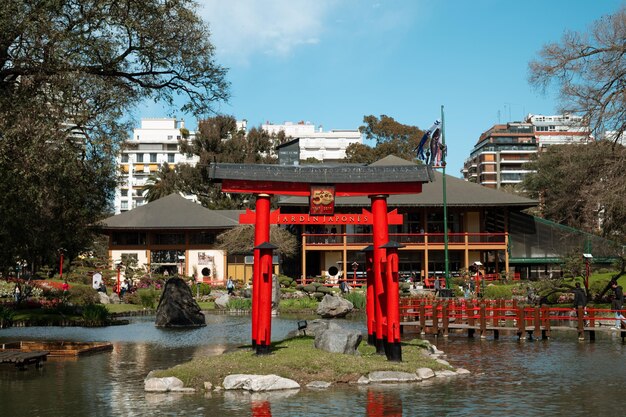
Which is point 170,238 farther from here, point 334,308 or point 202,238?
point 334,308

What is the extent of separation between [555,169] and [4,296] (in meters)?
55.4

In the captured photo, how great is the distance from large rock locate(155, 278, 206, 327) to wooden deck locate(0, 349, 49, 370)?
1296 cm

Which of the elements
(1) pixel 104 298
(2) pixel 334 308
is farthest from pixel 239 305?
(1) pixel 104 298

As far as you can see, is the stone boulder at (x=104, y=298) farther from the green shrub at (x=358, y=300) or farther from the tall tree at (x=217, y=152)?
the tall tree at (x=217, y=152)

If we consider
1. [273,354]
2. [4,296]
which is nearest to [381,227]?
[273,354]

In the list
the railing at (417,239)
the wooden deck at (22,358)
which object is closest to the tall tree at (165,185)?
the railing at (417,239)

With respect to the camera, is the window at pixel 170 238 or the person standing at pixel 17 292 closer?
the person standing at pixel 17 292

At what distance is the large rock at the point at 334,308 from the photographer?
3806cm

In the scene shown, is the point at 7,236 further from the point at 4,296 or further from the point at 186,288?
the point at 4,296

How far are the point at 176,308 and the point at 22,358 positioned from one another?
1421cm

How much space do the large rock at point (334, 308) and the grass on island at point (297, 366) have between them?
18.8 metres

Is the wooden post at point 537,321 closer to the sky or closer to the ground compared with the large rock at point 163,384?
closer to the sky

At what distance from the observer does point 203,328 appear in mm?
32406

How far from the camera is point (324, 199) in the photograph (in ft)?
64.5
